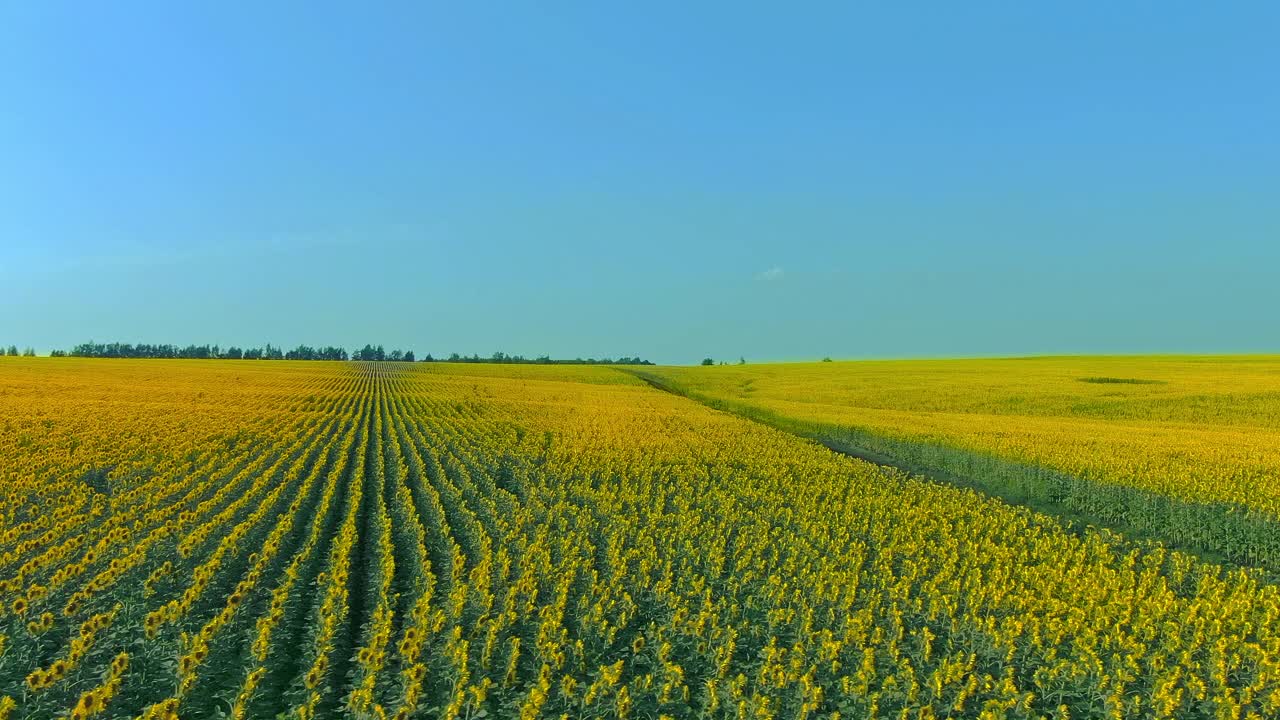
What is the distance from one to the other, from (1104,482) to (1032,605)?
12.5 meters

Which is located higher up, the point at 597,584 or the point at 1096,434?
the point at 1096,434

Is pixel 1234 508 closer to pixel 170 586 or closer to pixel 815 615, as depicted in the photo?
pixel 815 615

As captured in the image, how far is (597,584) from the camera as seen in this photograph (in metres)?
11.2

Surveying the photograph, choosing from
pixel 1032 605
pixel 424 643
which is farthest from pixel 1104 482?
pixel 424 643

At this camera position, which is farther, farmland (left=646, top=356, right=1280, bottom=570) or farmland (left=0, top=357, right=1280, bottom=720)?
farmland (left=646, top=356, right=1280, bottom=570)

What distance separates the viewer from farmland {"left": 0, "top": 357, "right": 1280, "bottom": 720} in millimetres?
8125

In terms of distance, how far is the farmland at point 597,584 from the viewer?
26.7 feet

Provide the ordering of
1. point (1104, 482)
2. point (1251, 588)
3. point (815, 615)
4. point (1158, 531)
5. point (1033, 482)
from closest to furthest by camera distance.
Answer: point (815, 615) → point (1251, 588) → point (1158, 531) → point (1104, 482) → point (1033, 482)

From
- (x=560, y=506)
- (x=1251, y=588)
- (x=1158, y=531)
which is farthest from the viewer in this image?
(x=1158, y=531)

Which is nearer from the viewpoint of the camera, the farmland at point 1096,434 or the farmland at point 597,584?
the farmland at point 597,584

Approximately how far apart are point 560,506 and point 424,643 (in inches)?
324

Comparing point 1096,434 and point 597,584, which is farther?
point 1096,434

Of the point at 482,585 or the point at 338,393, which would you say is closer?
the point at 482,585

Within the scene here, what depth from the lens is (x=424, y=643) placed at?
8758 millimetres
